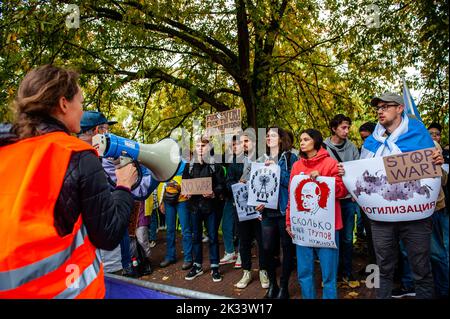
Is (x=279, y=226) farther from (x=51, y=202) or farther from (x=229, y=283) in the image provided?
(x=51, y=202)

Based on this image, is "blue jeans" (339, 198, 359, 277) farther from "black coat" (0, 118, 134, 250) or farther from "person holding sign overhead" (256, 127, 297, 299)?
"black coat" (0, 118, 134, 250)

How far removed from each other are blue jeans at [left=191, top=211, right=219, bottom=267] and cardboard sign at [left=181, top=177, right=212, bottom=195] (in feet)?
1.15

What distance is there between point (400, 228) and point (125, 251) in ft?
11.8

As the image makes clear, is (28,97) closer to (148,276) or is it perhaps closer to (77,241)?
(77,241)

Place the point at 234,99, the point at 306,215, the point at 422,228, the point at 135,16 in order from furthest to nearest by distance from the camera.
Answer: the point at 234,99, the point at 135,16, the point at 306,215, the point at 422,228

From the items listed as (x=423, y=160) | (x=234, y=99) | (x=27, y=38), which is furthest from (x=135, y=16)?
(x=423, y=160)

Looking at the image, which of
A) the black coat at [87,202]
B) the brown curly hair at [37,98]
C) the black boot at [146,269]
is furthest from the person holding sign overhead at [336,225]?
the black boot at [146,269]

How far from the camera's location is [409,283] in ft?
12.6

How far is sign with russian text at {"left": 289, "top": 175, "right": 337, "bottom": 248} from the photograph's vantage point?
334cm

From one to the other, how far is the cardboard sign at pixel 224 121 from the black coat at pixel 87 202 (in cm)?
350

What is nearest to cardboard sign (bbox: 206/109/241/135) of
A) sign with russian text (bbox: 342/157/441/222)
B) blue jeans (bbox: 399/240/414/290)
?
sign with russian text (bbox: 342/157/441/222)

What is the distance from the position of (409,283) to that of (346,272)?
0.74m

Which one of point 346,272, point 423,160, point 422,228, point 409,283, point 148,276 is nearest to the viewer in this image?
point 423,160

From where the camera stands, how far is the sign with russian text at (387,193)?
279cm
